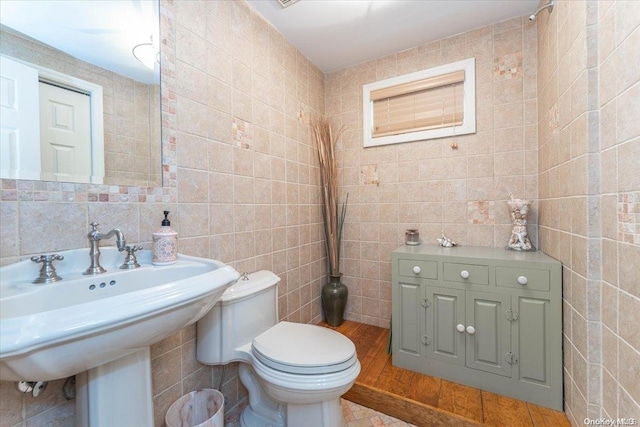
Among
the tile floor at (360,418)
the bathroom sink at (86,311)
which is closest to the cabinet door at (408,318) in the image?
the tile floor at (360,418)

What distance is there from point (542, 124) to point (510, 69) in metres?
0.45

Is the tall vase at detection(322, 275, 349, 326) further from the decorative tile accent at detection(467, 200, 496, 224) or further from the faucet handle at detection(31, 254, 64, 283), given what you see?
the faucet handle at detection(31, 254, 64, 283)

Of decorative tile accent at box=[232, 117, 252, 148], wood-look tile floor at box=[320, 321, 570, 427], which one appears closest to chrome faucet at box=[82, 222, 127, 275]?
decorative tile accent at box=[232, 117, 252, 148]

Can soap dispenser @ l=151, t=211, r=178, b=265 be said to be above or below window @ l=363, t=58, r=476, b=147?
below

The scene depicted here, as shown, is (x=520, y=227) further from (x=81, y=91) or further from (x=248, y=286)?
(x=81, y=91)

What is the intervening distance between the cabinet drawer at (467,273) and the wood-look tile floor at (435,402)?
0.59m

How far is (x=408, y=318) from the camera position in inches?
66.0

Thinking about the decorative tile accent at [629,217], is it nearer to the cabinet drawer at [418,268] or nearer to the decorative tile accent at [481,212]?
the cabinet drawer at [418,268]

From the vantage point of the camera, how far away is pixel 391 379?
61.5 inches

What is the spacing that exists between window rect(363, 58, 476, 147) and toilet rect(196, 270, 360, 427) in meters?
1.48

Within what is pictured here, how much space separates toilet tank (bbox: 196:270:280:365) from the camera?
3.98 feet

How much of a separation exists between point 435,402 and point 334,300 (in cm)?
96

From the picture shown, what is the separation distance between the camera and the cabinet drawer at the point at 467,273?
1.48m

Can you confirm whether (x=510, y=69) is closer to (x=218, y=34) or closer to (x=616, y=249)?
(x=616, y=249)
